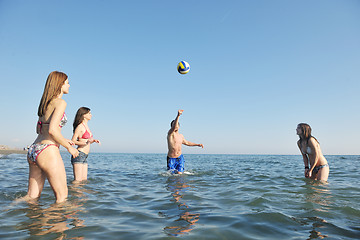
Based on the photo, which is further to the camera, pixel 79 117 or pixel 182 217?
pixel 79 117

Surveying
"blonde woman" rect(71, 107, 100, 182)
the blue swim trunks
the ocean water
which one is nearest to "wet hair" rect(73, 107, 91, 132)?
"blonde woman" rect(71, 107, 100, 182)

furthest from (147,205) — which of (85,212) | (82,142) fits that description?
(82,142)

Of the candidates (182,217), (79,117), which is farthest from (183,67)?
(182,217)

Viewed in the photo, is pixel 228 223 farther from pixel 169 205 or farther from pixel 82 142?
pixel 82 142

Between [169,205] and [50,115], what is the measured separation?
284 centimetres

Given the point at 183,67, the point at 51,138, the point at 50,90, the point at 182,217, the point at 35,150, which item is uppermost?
the point at 183,67

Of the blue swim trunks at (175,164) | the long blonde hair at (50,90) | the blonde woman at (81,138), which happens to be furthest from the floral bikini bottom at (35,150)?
the blue swim trunks at (175,164)

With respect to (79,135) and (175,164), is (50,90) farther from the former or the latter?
(175,164)

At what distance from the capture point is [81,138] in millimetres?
6945

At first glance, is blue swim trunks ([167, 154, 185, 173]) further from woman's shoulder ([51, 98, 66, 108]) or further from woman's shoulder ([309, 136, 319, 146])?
woman's shoulder ([51, 98, 66, 108])

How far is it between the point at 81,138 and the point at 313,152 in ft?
25.2

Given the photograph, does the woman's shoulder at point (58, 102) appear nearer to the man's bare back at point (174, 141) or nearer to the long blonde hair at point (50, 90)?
the long blonde hair at point (50, 90)

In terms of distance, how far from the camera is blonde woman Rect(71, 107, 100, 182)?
6879mm

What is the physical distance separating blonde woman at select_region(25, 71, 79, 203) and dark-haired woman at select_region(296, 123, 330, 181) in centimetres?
753
